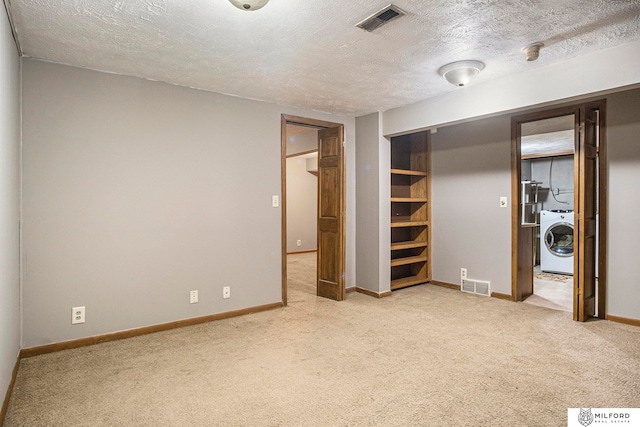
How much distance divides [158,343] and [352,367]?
1559 millimetres

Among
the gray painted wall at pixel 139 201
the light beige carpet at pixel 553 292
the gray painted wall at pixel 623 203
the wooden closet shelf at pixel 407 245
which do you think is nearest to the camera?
the gray painted wall at pixel 139 201

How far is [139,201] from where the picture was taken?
3.07m

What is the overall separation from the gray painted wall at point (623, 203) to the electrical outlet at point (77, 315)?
452 centimetres

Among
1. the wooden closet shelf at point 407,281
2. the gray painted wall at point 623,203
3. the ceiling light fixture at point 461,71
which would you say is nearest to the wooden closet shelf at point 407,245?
the wooden closet shelf at point 407,281

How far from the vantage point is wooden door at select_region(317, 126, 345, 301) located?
4238 millimetres

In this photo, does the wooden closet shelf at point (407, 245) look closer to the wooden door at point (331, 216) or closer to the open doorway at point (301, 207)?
the wooden door at point (331, 216)

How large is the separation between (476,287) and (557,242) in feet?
8.07

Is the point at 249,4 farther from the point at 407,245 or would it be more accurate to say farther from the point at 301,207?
the point at 301,207

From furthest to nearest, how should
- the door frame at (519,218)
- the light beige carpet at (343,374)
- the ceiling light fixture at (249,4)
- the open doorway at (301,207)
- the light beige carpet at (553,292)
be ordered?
the open doorway at (301,207) < the light beige carpet at (553,292) < the door frame at (519,218) < the light beige carpet at (343,374) < the ceiling light fixture at (249,4)

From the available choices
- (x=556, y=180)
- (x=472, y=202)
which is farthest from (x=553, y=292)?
(x=556, y=180)

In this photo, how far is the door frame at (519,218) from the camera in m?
3.37

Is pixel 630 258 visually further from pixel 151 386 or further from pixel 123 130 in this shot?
pixel 123 130

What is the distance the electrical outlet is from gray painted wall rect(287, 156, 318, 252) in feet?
17.9

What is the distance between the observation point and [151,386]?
2211 mm
